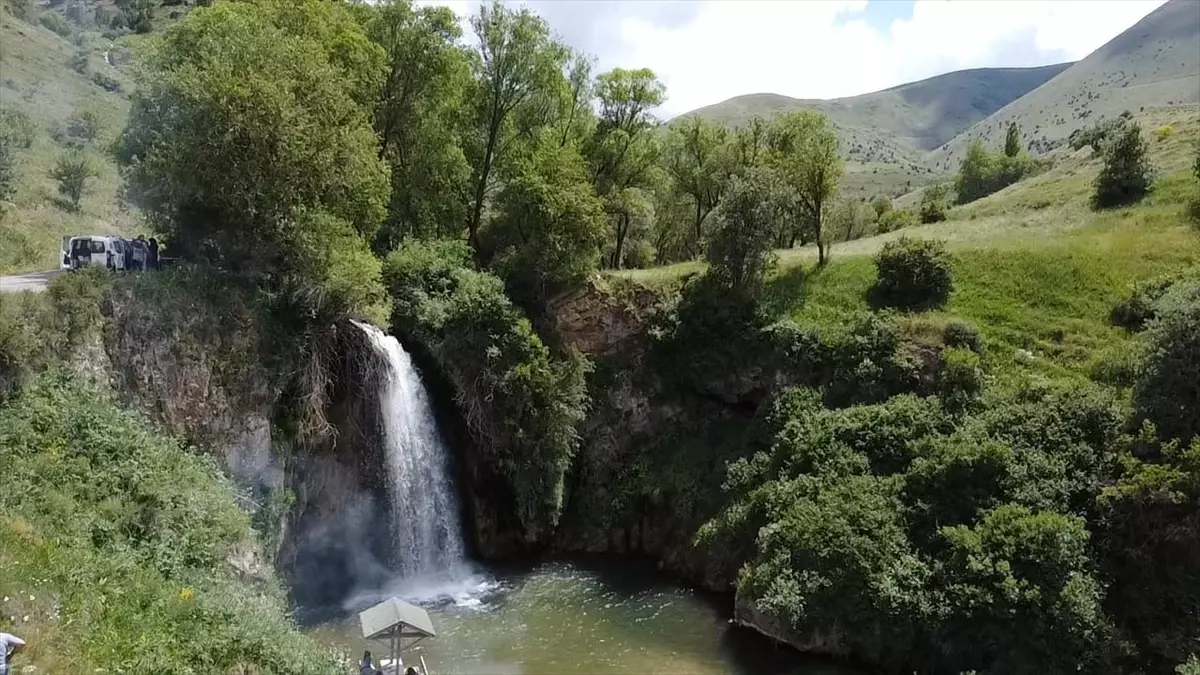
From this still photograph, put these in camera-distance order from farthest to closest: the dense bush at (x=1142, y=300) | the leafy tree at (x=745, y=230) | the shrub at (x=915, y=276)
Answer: the shrub at (x=915, y=276), the leafy tree at (x=745, y=230), the dense bush at (x=1142, y=300)

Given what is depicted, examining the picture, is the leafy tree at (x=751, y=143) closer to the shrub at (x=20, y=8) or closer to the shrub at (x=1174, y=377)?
the shrub at (x=1174, y=377)

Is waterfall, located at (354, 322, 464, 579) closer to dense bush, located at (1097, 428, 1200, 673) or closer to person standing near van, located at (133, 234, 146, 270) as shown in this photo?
person standing near van, located at (133, 234, 146, 270)

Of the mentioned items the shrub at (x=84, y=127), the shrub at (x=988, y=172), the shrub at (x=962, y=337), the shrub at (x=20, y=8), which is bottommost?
the shrub at (x=962, y=337)

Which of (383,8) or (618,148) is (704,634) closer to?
(618,148)

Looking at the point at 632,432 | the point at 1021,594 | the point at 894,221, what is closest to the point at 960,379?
the point at 1021,594

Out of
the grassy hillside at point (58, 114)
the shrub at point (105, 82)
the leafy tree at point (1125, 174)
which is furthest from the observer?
the shrub at point (105, 82)

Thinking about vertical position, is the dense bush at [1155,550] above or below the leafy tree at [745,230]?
below

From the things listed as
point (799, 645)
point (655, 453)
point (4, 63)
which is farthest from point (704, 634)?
point (4, 63)

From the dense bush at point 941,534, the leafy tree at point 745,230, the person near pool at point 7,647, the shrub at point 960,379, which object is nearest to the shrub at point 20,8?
the leafy tree at point 745,230
